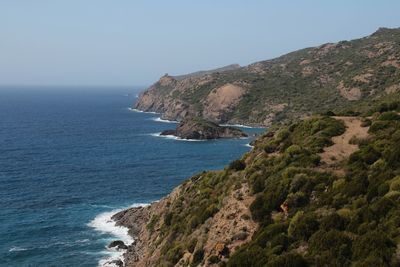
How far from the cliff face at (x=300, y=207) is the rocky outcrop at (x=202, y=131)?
106 meters

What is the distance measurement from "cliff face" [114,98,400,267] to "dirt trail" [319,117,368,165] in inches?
3.9

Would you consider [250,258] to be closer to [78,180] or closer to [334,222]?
[334,222]

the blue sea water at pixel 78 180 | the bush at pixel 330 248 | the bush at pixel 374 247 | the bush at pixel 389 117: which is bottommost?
the blue sea water at pixel 78 180

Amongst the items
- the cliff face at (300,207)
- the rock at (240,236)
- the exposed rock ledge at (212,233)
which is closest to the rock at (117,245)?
the exposed rock ledge at (212,233)

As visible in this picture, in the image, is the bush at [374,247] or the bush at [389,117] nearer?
the bush at [374,247]

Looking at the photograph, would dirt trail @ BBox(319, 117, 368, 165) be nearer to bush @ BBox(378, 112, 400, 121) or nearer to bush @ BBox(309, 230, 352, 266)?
bush @ BBox(378, 112, 400, 121)

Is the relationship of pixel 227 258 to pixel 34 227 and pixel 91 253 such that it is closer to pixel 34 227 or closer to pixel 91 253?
pixel 91 253

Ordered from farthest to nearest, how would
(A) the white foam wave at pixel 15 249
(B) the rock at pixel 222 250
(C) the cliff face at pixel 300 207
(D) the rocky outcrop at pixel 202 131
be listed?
(D) the rocky outcrop at pixel 202 131, (A) the white foam wave at pixel 15 249, (B) the rock at pixel 222 250, (C) the cliff face at pixel 300 207

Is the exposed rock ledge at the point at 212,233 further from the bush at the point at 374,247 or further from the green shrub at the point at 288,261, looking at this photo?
the bush at the point at 374,247

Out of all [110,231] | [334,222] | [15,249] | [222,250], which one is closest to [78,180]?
[110,231]

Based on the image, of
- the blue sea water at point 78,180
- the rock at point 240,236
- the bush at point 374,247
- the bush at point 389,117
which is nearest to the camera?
the bush at point 374,247

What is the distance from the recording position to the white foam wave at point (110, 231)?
57.5 metres

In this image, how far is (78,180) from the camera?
98.8 metres

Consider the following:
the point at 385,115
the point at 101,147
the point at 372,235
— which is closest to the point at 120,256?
the point at 385,115
